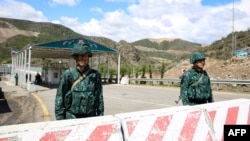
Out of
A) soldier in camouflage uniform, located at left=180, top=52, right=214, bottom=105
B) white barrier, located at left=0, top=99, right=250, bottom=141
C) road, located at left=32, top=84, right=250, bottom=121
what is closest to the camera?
white barrier, located at left=0, top=99, right=250, bottom=141

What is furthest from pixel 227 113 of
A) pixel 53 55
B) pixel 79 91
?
pixel 53 55

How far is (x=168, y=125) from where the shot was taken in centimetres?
414

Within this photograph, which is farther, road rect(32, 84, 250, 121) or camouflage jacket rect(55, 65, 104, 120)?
road rect(32, 84, 250, 121)

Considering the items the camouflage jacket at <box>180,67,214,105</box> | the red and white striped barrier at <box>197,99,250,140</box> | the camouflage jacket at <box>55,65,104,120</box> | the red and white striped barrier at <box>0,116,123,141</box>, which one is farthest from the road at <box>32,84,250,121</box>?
the red and white striped barrier at <box>0,116,123,141</box>

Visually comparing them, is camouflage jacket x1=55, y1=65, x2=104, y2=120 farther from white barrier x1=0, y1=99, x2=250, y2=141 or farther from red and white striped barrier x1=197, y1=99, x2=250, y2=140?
red and white striped barrier x1=197, y1=99, x2=250, y2=140

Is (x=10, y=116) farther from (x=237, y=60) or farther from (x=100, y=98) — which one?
(x=237, y=60)

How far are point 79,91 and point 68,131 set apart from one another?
917 millimetres

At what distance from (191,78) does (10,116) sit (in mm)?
7968

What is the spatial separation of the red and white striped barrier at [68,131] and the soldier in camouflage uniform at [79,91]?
636mm

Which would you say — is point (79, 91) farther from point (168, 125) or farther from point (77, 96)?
point (168, 125)

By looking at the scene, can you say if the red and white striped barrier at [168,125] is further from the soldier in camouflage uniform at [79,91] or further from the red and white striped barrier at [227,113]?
the soldier in camouflage uniform at [79,91]

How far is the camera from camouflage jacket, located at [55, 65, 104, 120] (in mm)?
4352

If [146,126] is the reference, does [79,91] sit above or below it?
above

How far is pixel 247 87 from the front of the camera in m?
26.4
